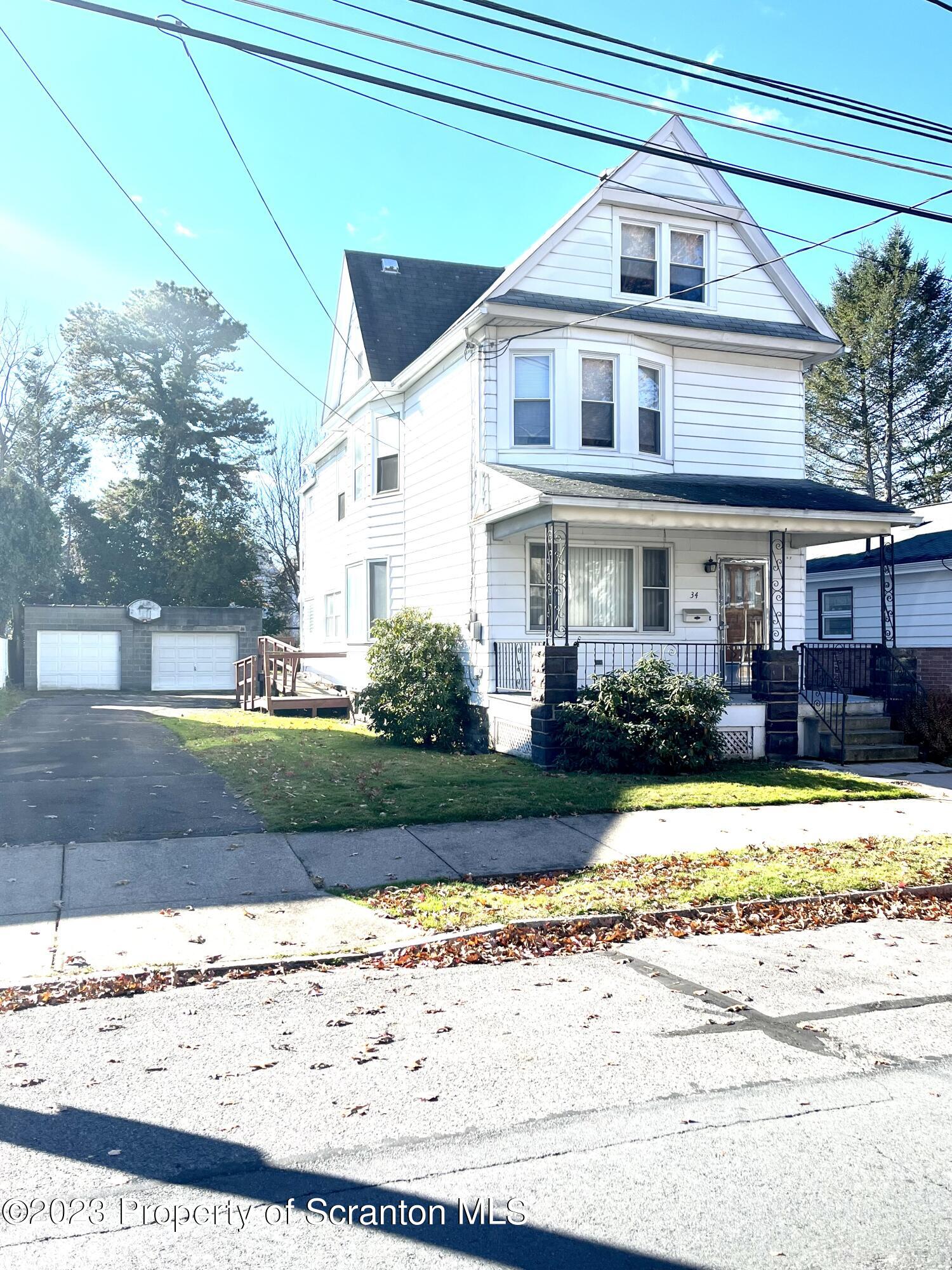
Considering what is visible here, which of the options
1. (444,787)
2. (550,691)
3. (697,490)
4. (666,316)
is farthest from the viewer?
(666,316)

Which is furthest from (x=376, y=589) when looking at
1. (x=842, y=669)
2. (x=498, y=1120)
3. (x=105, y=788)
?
(x=498, y=1120)

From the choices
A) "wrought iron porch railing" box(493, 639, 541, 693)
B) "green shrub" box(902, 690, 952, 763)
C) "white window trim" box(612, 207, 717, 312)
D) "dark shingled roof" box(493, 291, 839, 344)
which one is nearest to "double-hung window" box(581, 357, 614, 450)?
"dark shingled roof" box(493, 291, 839, 344)

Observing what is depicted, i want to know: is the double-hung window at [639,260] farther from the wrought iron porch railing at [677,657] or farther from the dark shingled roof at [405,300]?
the wrought iron porch railing at [677,657]

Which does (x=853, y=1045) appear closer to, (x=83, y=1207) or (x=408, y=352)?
(x=83, y=1207)

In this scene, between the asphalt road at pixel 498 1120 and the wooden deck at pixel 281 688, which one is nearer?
the asphalt road at pixel 498 1120

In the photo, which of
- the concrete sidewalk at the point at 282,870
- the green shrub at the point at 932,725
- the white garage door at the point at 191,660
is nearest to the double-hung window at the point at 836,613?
the green shrub at the point at 932,725

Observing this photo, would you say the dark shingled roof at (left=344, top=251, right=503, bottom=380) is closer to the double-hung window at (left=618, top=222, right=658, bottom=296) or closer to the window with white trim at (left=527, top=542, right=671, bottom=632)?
the double-hung window at (left=618, top=222, right=658, bottom=296)

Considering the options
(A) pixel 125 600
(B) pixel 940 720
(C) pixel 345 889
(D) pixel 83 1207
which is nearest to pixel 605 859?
(C) pixel 345 889

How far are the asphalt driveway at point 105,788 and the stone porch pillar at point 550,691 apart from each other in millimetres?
4351

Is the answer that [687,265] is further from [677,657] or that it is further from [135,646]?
[135,646]

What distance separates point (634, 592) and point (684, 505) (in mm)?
2979

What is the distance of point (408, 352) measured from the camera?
21.7 meters

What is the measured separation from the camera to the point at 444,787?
1207cm

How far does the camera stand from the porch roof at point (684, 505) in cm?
1417
